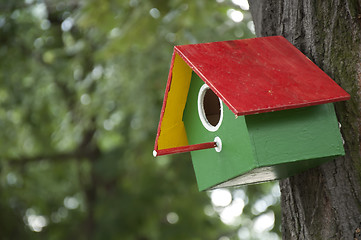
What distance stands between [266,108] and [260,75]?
172 millimetres

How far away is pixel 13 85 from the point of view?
23.2 feet

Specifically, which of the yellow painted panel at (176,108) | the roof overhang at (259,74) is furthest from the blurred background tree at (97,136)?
the roof overhang at (259,74)

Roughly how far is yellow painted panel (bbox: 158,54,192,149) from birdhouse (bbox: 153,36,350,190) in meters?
0.08

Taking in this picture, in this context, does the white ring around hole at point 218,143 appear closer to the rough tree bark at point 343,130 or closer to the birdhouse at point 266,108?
the birdhouse at point 266,108

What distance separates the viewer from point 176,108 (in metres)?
2.03

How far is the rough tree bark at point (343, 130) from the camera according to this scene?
166 cm

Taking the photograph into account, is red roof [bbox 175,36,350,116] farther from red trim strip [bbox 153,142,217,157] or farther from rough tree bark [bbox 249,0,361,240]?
red trim strip [bbox 153,142,217,157]

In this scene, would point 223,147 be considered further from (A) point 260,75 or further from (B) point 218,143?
(A) point 260,75

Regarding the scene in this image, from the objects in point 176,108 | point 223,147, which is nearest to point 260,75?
point 223,147

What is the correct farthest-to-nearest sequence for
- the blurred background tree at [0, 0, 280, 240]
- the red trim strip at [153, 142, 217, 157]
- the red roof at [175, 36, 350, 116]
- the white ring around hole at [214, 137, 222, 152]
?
1. the blurred background tree at [0, 0, 280, 240]
2. the white ring around hole at [214, 137, 222, 152]
3. the red trim strip at [153, 142, 217, 157]
4. the red roof at [175, 36, 350, 116]

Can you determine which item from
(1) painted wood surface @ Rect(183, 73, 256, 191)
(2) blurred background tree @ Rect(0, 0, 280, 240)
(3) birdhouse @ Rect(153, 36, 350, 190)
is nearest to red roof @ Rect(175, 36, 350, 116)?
(3) birdhouse @ Rect(153, 36, 350, 190)

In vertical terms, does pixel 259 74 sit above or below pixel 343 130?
above

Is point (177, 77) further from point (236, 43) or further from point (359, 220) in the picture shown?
point (359, 220)

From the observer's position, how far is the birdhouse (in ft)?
4.94
